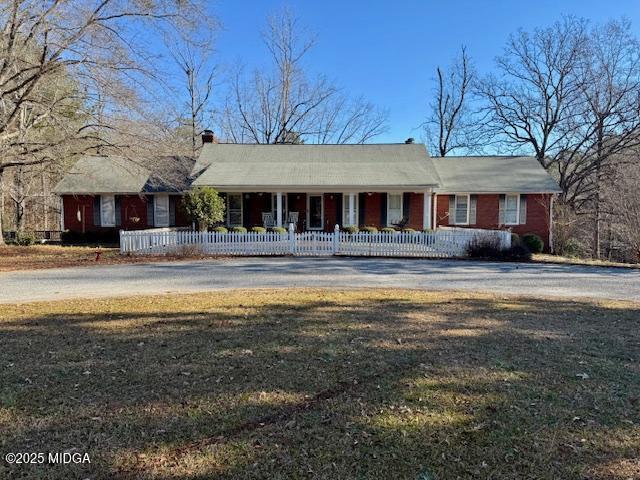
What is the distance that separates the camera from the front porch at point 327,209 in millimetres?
21078

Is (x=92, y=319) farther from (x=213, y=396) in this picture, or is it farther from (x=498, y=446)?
(x=498, y=446)

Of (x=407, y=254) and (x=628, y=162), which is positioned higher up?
(x=628, y=162)

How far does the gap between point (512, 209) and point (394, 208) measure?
264 inches

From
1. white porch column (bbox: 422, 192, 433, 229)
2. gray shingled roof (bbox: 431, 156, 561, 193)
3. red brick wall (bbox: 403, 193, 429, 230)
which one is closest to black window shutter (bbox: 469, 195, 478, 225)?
gray shingled roof (bbox: 431, 156, 561, 193)

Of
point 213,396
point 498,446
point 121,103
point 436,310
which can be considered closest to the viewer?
point 498,446

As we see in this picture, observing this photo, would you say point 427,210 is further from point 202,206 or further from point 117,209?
point 117,209

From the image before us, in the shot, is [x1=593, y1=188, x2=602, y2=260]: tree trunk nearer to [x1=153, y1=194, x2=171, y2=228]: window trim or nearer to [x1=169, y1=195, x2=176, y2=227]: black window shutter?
[x1=169, y1=195, x2=176, y2=227]: black window shutter

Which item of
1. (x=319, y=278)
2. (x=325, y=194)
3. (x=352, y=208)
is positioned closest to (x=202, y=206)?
(x=325, y=194)

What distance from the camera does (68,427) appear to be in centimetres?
300

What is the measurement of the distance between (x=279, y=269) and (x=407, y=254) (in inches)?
207

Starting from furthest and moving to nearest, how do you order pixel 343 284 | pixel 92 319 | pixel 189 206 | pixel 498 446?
pixel 189 206 → pixel 343 284 → pixel 92 319 → pixel 498 446

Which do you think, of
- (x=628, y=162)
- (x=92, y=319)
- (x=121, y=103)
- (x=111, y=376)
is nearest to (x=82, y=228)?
(x=121, y=103)

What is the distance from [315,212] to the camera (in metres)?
22.0

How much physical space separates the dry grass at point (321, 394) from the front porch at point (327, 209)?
15037 mm
